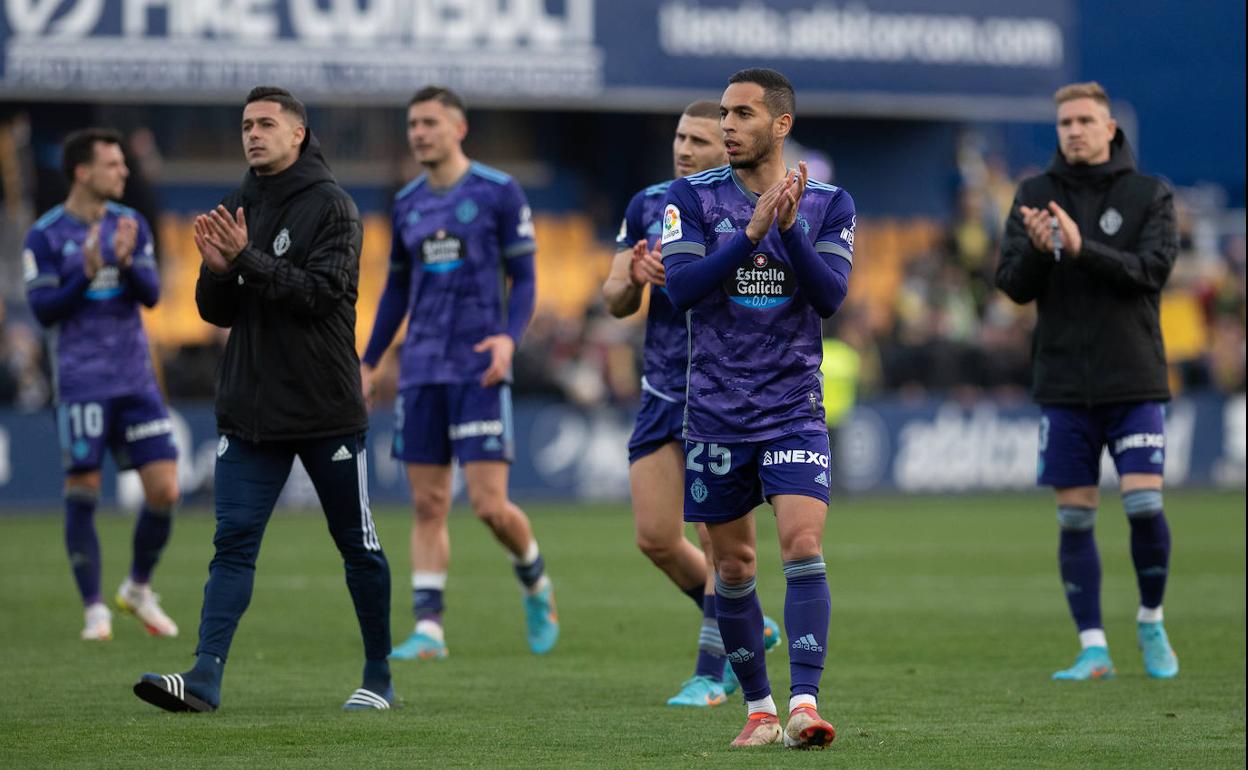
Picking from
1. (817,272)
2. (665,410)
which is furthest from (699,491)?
(665,410)

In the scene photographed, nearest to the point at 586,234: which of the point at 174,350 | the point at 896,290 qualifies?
the point at 896,290

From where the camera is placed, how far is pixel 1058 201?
991cm

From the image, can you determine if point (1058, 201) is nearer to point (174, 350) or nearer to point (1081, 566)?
point (1081, 566)

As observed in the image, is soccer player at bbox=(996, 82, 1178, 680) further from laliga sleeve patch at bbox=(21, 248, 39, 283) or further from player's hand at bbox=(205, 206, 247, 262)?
laliga sleeve patch at bbox=(21, 248, 39, 283)

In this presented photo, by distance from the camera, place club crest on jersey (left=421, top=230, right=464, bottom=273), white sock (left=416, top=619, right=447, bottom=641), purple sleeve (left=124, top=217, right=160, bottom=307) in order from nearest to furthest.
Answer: white sock (left=416, top=619, right=447, bottom=641), club crest on jersey (left=421, top=230, right=464, bottom=273), purple sleeve (left=124, top=217, right=160, bottom=307)

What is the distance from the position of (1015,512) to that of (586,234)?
10.3 meters

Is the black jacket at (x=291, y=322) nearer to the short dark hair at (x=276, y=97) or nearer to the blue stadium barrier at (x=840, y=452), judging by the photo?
the short dark hair at (x=276, y=97)

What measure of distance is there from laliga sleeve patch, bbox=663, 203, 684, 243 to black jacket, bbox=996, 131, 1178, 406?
9.32ft

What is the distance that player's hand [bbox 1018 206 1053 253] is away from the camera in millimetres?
9164

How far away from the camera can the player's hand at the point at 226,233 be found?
7676 mm

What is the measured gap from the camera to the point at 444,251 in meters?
10.6

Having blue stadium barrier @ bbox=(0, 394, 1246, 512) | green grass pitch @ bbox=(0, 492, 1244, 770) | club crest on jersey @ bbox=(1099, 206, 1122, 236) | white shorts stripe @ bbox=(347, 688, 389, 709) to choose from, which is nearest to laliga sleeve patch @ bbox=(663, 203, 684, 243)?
green grass pitch @ bbox=(0, 492, 1244, 770)

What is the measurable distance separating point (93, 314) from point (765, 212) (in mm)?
5331

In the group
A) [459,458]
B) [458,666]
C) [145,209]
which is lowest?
→ [458,666]
